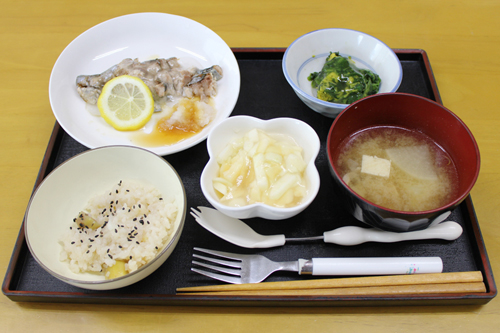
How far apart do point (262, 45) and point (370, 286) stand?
5.69 feet

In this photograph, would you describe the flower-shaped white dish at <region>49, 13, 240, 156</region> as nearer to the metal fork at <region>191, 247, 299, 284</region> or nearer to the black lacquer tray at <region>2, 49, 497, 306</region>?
the black lacquer tray at <region>2, 49, 497, 306</region>

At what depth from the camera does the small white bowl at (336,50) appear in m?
1.90

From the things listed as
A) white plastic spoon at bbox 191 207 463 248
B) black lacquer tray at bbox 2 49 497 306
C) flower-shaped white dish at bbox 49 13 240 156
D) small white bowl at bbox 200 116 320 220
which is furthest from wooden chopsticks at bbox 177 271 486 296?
flower-shaped white dish at bbox 49 13 240 156

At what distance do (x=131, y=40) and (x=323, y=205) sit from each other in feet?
5.53

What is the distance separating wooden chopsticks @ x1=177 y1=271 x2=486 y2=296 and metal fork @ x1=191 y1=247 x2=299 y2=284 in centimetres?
3

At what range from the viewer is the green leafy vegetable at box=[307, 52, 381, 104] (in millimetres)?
1853

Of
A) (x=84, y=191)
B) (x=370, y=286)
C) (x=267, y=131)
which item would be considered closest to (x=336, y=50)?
(x=267, y=131)

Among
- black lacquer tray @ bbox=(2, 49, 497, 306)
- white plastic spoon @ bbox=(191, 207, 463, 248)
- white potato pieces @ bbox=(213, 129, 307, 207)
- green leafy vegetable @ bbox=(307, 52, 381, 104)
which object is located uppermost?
green leafy vegetable @ bbox=(307, 52, 381, 104)

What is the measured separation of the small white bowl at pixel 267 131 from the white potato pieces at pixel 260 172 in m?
0.03

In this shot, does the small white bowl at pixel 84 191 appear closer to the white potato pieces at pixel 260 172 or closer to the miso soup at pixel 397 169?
the white potato pieces at pixel 260 172

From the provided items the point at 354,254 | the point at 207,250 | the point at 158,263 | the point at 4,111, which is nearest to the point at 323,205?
the point at 354,254

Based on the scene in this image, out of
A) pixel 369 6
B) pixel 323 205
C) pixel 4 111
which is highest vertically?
pixel 369 6

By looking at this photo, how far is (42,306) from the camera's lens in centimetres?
143

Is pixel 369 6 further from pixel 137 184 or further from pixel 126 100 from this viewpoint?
pixel 137 184
